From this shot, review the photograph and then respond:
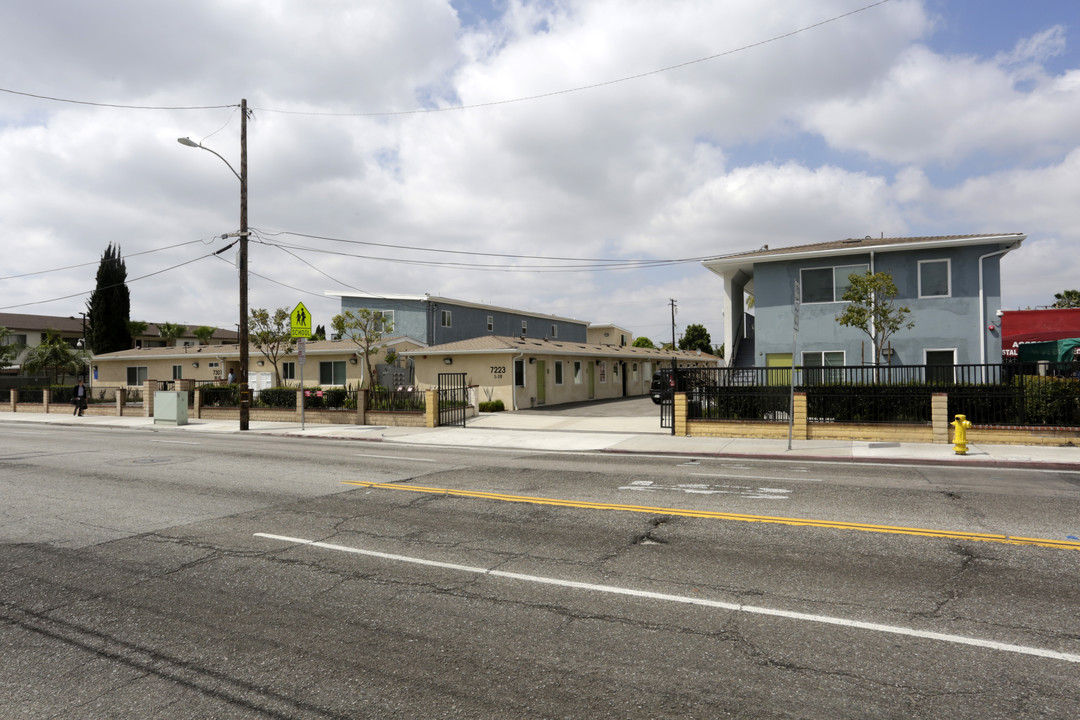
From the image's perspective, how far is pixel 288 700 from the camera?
3.77m

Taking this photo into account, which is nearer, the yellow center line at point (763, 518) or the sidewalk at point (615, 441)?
the yellow center line at point (763, 518)

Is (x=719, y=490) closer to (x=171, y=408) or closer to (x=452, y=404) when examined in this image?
(x=452, y=404)

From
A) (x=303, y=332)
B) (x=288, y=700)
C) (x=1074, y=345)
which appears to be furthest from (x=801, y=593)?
(x=1074, y=345)

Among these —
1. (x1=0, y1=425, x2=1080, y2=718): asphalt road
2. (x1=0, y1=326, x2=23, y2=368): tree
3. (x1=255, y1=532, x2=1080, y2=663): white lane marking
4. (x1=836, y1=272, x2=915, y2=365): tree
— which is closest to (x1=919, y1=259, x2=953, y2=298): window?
(x1=836, y1=272, x2=915, y2=365): tree

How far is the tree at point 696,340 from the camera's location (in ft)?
262

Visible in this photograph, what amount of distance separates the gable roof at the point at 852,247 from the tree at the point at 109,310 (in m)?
57.4

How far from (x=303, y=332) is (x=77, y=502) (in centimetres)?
1493

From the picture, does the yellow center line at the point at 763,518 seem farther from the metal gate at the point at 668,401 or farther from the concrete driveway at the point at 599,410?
the concrete driveway at the point at 599,410

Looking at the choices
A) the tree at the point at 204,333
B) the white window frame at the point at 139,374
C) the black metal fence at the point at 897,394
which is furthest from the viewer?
the tree at the point at 204,333

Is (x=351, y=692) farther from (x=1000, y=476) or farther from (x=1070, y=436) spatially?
(x=1070, y=436)

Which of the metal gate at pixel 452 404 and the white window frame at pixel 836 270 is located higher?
the white window frame at pixel 836 270

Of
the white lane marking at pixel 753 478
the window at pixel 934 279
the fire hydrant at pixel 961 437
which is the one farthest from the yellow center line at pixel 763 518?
the window at pixel 934 279

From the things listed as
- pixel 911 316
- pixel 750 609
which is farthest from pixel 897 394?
pixel 750 609

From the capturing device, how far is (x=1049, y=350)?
945 inches
